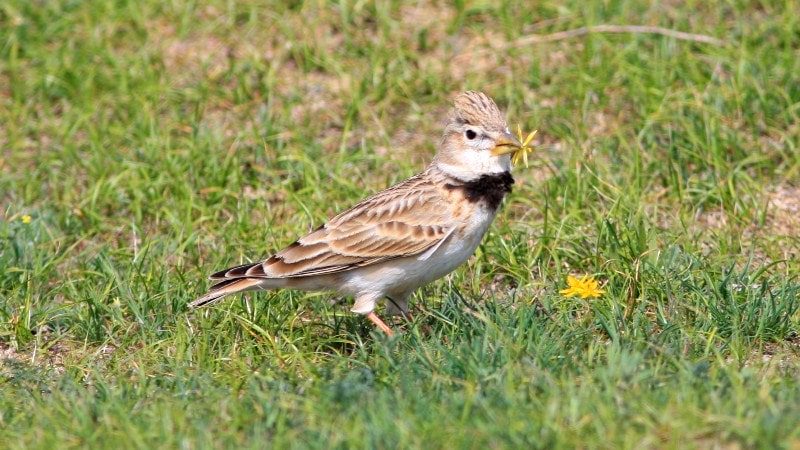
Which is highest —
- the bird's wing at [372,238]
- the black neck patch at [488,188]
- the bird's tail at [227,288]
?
the black neck patch at [488,188]

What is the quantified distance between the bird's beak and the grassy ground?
2.79 ft

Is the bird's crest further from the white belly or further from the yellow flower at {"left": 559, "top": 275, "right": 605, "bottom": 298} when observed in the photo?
the yellow flower at {"left": 559, "top": 275, "right": 605, "bottom": 298}

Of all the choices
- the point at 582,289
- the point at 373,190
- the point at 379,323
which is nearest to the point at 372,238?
the point at 379,323

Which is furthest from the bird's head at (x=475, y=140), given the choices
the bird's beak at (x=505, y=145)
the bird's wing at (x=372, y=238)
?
the bird's wing at (x=372, y=238)

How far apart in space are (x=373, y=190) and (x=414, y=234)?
232cm

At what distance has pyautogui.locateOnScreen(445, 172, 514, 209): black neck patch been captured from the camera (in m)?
7.02

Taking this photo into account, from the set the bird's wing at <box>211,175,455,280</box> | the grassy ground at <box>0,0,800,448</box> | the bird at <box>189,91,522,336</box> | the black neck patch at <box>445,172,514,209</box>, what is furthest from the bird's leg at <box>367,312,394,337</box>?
the black neck patch at <box>445,172,514,209</box>

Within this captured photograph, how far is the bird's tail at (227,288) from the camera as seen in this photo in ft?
23.3

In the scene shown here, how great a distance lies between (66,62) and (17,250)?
2.67 metres

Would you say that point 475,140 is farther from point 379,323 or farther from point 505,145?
point 379,323

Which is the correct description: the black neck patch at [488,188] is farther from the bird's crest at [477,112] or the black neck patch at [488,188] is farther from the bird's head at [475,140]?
the bird's crest at [477,112]

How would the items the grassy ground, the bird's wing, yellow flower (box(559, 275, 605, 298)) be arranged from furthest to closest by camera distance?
the bird's wing, yellow flower (box(559, 275, 605, 298)), the grassy ground

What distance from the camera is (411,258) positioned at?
706cm

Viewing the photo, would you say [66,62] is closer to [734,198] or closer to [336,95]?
[336,95]
